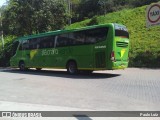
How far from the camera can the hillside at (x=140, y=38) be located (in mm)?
24922

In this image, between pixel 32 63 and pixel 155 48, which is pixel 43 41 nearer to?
pixel 32 63

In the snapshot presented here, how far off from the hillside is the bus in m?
6.01

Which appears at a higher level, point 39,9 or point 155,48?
point 39,9

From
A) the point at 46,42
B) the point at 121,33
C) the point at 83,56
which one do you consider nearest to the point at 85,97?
the point at 121,33

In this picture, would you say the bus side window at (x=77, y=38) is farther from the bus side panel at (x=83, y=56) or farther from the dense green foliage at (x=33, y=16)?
the dense green foliage at (x=33, y=16)

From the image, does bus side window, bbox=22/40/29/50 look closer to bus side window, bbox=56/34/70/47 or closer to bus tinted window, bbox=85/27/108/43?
bus side window, bbox=56/34/70/47

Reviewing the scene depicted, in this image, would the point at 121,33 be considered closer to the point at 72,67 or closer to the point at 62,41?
the point at 72,67

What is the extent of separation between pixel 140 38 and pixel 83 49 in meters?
13.5

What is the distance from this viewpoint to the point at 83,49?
63.1 ft

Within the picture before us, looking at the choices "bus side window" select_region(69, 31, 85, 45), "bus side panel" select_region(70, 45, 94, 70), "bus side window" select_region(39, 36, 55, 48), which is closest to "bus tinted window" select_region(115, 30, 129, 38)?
"bus side panel" select_region(70, 45, 94, 70)

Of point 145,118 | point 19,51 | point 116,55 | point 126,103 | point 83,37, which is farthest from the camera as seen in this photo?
point 19,51

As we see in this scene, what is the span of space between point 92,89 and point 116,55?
4892mm

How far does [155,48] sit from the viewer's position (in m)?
26.6

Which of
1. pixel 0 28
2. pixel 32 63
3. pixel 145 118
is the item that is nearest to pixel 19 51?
pixel 32 63
